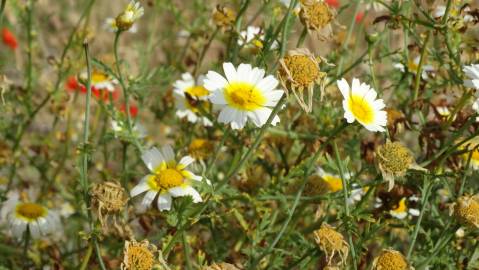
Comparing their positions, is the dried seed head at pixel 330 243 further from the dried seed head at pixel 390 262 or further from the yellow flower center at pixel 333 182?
the yellow flower center at pixel 333 182

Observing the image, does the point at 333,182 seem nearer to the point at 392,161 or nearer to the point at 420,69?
the point at 420,69

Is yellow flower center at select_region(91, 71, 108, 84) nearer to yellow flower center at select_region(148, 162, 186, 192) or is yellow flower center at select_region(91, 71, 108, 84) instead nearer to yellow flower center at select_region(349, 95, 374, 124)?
yellow flower center at select_region(148, 162, 186, 192)

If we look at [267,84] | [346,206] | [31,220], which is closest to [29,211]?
[31,220]

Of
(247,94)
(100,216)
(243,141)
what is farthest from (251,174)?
(100,216)

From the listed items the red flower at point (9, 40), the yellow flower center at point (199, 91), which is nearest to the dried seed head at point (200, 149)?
the yellow flower center at point (199, 91)

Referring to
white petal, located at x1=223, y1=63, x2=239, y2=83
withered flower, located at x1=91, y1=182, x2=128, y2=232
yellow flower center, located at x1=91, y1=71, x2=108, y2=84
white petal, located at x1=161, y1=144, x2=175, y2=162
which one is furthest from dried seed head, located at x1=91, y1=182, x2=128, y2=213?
yellow flower center, located at x1=91, y1=71, x2=108, y2=84

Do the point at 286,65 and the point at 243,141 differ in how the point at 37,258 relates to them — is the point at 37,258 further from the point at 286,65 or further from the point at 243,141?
the point at 286,65
